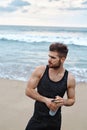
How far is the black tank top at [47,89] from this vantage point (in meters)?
3.24

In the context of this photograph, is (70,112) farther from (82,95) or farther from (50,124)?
(50,124)

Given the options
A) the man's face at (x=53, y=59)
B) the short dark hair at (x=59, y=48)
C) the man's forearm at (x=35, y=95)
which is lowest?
the man's forearm at (x=35, y=95)

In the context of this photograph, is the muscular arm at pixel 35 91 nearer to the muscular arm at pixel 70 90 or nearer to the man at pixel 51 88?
the man at pixel 51 88

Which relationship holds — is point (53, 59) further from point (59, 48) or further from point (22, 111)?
point (22, 111)

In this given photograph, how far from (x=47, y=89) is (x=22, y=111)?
2.91 metres

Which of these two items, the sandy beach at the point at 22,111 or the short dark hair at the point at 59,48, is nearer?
the short dark hair at the point at 59,48

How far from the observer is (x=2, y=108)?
20.5ft

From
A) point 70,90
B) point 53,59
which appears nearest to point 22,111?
point 70,90

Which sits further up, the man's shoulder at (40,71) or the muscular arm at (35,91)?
the man's shoulder at (40,71)

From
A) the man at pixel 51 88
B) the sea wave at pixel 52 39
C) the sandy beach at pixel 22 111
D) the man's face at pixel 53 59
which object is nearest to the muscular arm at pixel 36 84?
the man at pixel 51 88

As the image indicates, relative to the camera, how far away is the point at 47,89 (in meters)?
3.24

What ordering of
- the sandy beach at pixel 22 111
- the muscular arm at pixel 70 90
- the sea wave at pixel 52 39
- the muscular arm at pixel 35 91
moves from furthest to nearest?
the sea wave at pixel 52 39 < the sandy beach at pixel 22 111 < the muscular arm at pixel 70 90 < the muscular arm at pixel 35 91

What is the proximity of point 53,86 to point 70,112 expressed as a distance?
9.67ft

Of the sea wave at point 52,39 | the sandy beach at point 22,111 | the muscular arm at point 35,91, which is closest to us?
the muscular arm at point 35,91
